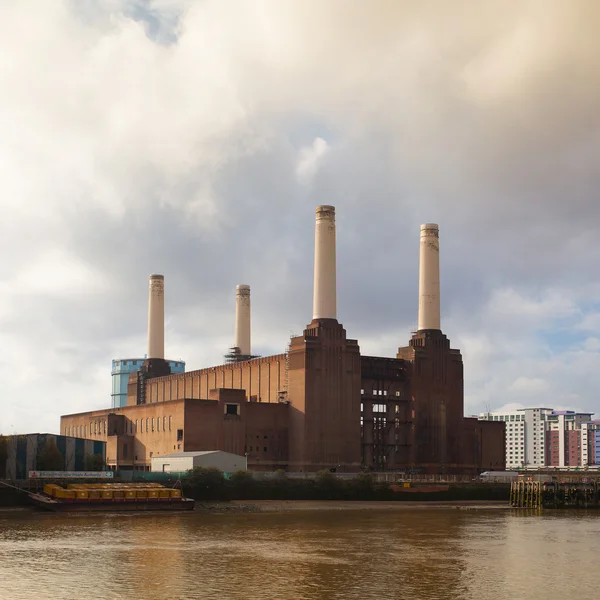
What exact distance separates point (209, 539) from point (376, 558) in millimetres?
12083

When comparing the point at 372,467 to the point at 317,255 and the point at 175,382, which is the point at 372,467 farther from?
the point at 175,382

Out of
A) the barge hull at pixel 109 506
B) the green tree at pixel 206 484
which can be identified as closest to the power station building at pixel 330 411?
the green tree at pixel 206 484

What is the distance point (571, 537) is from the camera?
59.4 meters

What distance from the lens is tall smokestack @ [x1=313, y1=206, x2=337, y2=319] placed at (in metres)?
106

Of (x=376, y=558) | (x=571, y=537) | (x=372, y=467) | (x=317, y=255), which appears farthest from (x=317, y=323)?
(x=376, y=558)

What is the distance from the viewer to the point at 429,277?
113062mm

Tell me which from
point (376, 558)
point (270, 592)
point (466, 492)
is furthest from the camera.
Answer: point (466, 492)

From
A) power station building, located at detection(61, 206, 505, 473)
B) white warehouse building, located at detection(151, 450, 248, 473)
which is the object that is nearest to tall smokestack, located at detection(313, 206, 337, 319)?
power station building, located at detection(61, 206, 505, 473)

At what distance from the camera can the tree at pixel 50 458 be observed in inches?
3661

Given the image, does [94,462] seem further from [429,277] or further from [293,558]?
[293,558]

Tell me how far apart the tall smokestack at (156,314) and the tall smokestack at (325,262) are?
35233 millimetres

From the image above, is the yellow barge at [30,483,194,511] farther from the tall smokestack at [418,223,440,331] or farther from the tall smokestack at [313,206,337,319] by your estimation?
the tall smokestack at [418,223,440,331]

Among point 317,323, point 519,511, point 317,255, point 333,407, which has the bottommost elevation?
point 519,511

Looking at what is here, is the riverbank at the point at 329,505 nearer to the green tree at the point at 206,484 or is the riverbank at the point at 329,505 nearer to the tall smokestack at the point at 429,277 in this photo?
the green tree at the point at 206,484
